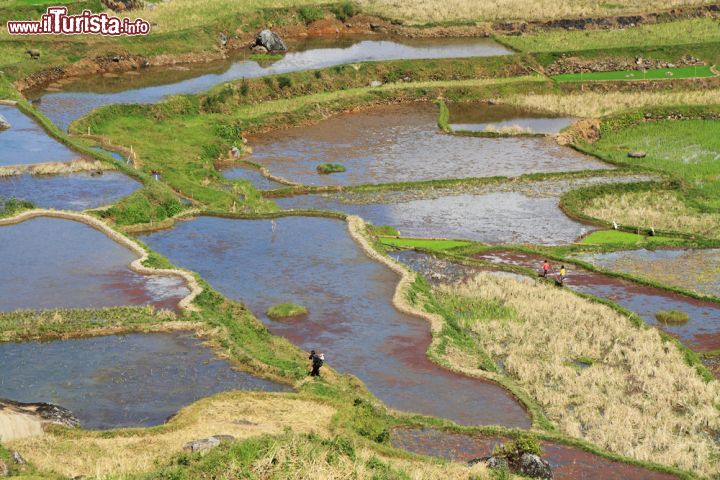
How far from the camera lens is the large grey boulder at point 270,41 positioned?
5706 cm

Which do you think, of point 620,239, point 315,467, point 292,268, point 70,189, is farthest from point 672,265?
point 315,467

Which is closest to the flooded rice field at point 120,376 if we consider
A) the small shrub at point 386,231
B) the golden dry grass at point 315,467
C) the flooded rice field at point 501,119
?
the golden dry grass at point 315,467

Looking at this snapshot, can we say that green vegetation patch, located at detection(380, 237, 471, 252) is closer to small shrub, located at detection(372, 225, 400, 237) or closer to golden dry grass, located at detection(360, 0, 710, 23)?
small shrub, located at detection(372, 225, 400, 237)

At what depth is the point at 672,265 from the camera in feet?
104

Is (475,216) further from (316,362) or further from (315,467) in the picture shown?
(315,467)

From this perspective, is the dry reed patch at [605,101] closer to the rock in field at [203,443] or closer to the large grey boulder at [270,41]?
the large grey boulder at [270,41]

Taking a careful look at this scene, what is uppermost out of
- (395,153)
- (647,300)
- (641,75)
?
(641,75)

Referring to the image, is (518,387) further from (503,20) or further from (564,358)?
(503,20)

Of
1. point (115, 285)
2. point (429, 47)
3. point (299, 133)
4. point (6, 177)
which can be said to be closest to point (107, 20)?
point (299, 133)

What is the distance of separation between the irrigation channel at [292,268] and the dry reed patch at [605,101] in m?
2.50

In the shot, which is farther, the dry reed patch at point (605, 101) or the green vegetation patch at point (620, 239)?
the dry reed patch at point (605, 101)

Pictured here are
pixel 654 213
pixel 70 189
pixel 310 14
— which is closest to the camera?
pixel 70 189

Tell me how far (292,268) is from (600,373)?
8279 millimetres

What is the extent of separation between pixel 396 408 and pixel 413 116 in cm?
3073
